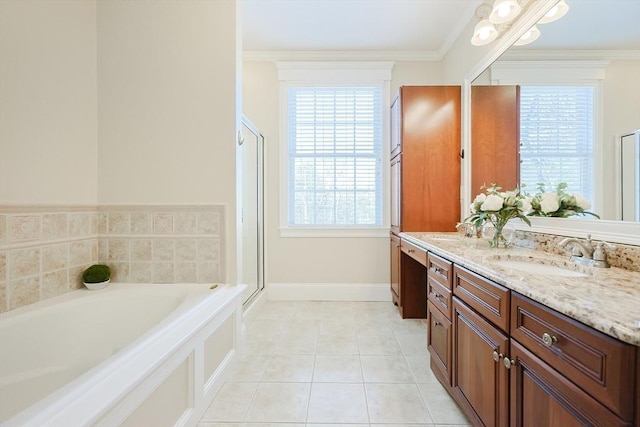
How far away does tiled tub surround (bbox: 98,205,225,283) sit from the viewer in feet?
5.74

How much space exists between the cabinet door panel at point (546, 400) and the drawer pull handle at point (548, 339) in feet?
0.22

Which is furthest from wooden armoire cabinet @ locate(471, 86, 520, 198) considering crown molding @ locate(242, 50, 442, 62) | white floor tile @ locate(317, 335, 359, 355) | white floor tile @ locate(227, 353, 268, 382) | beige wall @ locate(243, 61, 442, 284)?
white floor tile @ locate(227, 353, 268, 382)

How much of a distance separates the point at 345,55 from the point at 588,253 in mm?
2832

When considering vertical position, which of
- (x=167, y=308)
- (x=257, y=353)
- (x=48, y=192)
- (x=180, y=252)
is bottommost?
(x=257, y=353)

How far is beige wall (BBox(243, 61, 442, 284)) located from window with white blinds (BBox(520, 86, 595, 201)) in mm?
1679

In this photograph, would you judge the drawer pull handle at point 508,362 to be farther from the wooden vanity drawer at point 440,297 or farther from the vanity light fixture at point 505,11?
the vanity light fixture at point 505,11

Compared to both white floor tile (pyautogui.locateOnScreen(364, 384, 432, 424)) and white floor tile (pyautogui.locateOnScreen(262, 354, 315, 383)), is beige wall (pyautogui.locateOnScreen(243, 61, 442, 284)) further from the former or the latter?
white floor tile (pyautogui.locateOnScreen(364, 384, 432, 424))

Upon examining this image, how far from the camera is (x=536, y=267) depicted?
1.32m

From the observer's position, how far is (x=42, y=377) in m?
1.21

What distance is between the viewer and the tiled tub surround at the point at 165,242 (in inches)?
68.8

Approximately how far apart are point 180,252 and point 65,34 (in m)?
1.36

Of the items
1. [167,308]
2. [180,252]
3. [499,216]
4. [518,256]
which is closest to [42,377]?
[167,308]

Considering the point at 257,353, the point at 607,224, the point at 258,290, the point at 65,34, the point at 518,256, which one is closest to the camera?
the point at 607,224

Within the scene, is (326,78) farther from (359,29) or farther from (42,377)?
(42,377)
